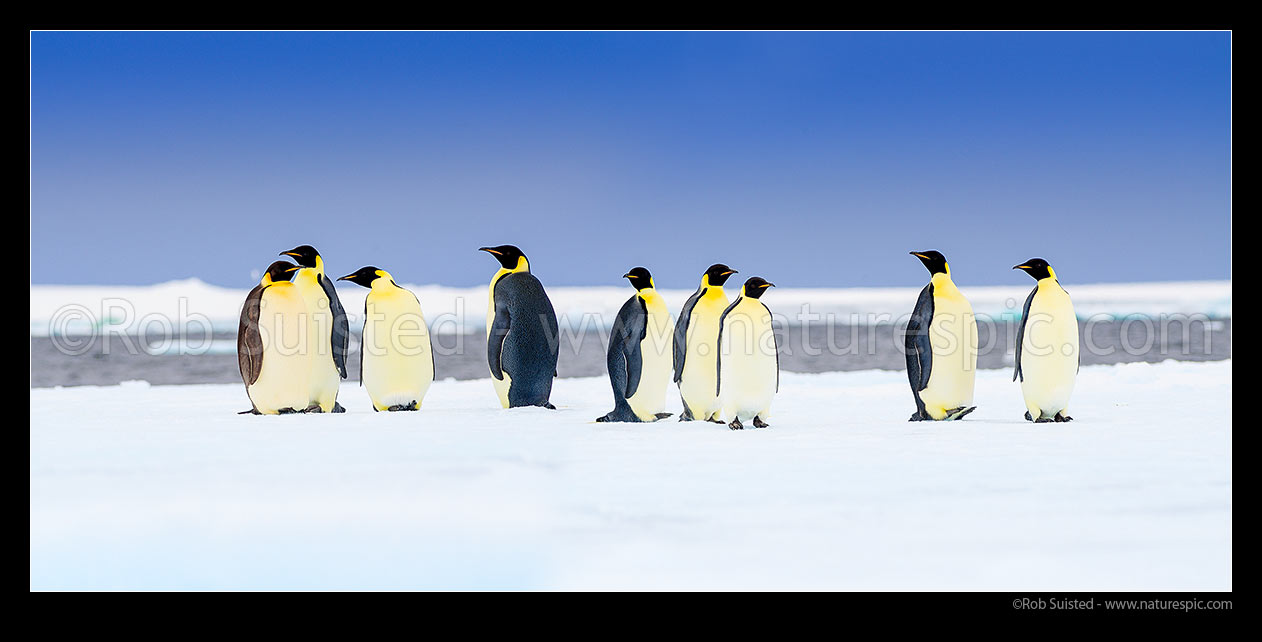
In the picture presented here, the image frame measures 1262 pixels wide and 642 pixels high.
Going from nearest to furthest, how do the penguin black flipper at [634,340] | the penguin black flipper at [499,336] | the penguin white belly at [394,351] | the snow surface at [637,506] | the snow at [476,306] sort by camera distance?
the snow surface at [637,506]
the penguin black flipper at [634,340]
the penguin white belly at [394,351]
the penguin black flipper at [499,336]
the snow at [476,306]

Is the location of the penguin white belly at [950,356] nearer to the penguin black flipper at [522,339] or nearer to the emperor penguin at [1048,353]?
the emperor penguin at [1048,353]

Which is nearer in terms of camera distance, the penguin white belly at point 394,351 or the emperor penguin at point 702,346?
the emperor penguin at point 702,346

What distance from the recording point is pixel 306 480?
294 centimetres

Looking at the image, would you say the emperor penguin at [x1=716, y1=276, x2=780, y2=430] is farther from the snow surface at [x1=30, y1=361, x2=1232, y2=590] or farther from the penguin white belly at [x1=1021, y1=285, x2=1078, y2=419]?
the penguin white belly at [x1=1021, y1=285, x2=1078, y2=419]

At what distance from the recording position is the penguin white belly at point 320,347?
5164mm

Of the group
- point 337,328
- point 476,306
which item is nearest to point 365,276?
point 337,328

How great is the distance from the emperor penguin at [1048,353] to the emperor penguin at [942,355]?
0.24 meters

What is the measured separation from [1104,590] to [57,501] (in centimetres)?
258

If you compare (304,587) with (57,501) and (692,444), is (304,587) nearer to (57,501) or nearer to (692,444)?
(57,501)

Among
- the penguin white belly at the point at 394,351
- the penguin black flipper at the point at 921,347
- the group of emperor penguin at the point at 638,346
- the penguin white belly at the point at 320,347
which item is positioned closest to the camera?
the group of emperor penguin at the point at 638,346

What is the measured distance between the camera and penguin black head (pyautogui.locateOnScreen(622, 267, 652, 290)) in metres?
4.97

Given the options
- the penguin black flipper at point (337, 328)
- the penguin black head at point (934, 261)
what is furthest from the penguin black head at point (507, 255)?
the penguin black head at point (934, 261)

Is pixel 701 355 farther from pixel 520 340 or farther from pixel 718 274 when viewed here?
pixel 520 340

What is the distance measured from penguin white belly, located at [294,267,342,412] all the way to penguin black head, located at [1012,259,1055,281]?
3.46m
